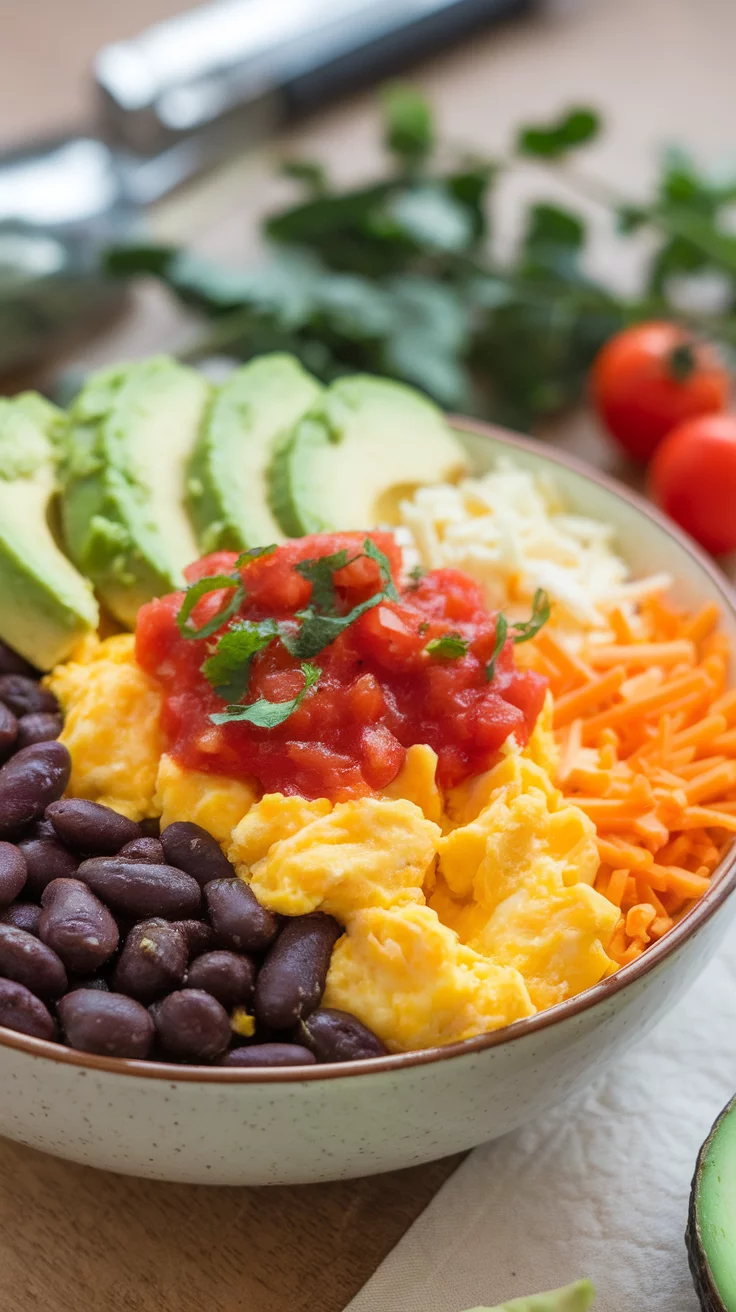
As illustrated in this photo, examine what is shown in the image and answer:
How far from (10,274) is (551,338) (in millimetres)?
2349

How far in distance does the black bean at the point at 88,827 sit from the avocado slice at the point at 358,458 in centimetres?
107

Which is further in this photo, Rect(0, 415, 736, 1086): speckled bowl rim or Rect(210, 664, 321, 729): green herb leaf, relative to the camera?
Rect(210, 664, 321, 729): green herb leaf

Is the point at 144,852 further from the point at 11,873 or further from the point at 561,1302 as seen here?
the point at 561,1302

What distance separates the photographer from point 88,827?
276 cm

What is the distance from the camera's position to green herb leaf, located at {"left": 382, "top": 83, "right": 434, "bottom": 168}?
236 inches

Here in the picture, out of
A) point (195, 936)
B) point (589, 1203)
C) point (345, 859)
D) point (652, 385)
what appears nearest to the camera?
point (195, 936)

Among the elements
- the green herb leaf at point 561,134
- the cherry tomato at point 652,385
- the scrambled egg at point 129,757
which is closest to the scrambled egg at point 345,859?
the scrambled egg at point 129,757

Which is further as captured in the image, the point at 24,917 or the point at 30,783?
the point at 30,783

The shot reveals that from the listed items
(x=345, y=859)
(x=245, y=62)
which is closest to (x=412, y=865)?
(x=345, y=859)

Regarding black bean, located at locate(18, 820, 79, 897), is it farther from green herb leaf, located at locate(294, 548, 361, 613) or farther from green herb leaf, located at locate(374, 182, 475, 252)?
green herb leaf, located at locate(374, 182, 475, 252)

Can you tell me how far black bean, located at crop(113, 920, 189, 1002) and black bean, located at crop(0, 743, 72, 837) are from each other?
16.6 inches

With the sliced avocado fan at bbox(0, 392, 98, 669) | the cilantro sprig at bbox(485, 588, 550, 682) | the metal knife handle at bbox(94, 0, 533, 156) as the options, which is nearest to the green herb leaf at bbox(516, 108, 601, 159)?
the metal knife handle at bbox(94, 0, 533, 156)

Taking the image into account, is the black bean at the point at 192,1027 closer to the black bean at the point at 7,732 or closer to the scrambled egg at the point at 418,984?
the scrambled egg at the point at 418,984

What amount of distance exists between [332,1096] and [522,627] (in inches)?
53.5
